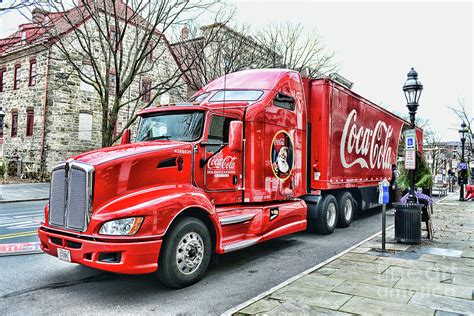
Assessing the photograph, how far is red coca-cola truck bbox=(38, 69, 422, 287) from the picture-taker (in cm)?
492

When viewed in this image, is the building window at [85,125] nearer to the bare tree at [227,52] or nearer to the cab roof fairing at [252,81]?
the bare tree at [227,52]

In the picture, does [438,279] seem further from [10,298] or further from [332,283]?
[10,298]

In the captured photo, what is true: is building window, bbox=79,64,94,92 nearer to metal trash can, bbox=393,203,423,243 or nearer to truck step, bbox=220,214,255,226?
truck step, bbox=220,214,255,226

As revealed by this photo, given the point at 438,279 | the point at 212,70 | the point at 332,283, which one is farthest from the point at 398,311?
the point at 212,70

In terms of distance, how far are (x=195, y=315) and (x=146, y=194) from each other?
1.68 m

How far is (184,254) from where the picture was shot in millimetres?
5387

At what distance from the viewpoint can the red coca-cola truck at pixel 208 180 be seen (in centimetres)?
492

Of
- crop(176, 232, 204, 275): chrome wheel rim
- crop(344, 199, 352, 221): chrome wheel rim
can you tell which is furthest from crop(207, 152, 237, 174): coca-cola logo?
crop(344, 199, 352, 221): chrome wheel rim

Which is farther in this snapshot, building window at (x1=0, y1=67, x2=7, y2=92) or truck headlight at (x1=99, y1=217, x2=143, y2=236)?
building window at (x1=0, y1=67, x2=7, y2=92)

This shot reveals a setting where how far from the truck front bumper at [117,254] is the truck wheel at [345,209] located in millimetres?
6918

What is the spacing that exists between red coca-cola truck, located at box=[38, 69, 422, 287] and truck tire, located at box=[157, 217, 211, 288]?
1cm

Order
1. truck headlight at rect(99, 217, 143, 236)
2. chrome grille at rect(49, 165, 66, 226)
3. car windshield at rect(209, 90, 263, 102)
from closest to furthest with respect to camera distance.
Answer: truck headlight at rect(99, 217, 143, 236) < chrome grille at rect(49, 165, 66, 226) < car windshield at rect(209, 90, 263, 102)

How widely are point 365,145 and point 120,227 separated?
9.38 meters

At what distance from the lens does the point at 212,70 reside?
22859mm
